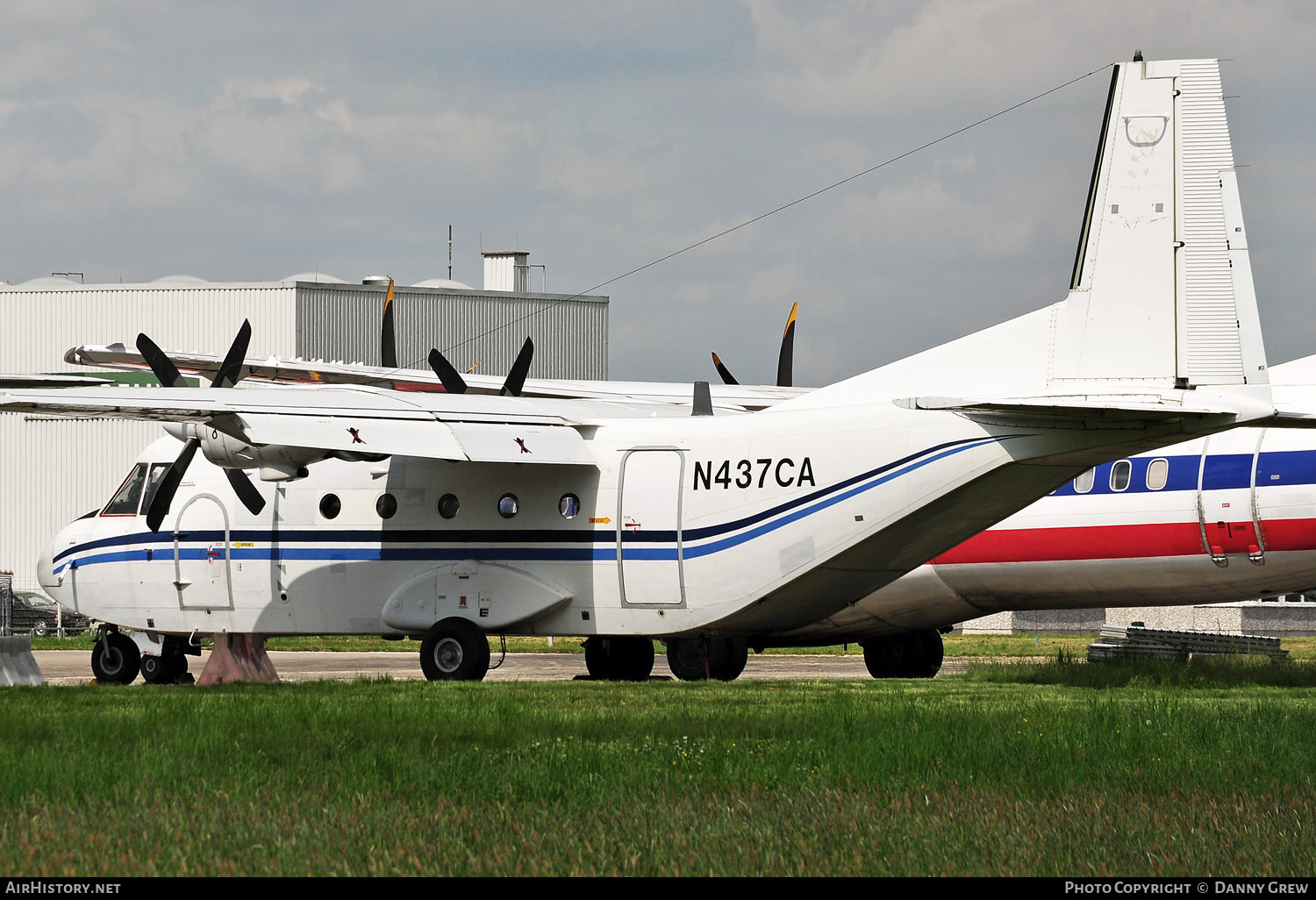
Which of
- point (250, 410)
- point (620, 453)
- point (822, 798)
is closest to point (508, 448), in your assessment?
point (620, 453)

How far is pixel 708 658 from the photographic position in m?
22.6

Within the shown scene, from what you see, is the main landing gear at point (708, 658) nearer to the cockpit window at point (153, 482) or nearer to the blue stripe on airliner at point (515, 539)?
the blue stripe on airliner at point (515, 539)

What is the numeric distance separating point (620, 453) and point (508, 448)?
146cm

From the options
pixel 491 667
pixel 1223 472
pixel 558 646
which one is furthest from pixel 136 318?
pixel 1223 472

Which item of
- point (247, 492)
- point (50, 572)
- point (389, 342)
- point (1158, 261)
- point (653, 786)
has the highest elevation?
point (389, 342)

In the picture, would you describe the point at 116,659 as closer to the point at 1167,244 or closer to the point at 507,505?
the point at 507,505

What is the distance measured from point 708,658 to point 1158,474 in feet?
22.7

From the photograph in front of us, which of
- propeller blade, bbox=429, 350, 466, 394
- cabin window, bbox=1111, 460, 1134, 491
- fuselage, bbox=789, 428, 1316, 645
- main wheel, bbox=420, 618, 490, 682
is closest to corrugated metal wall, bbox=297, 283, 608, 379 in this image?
propeller blade, bbox=429, 350, 466, 394

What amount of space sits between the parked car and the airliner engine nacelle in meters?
28.0

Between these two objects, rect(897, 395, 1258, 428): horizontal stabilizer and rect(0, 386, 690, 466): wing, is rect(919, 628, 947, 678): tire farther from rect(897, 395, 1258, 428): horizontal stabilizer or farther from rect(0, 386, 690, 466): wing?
rect(897, 395, 1258, 428): horizontal stabilizer

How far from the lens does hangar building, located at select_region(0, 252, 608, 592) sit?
5744cm

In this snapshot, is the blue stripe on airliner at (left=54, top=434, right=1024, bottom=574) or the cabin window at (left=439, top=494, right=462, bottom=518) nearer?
the blue stripe on airliner at (left=54, top=434, right=1024, bottom=574)

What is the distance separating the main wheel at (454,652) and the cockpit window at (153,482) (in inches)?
196

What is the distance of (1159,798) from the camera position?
980 cm
